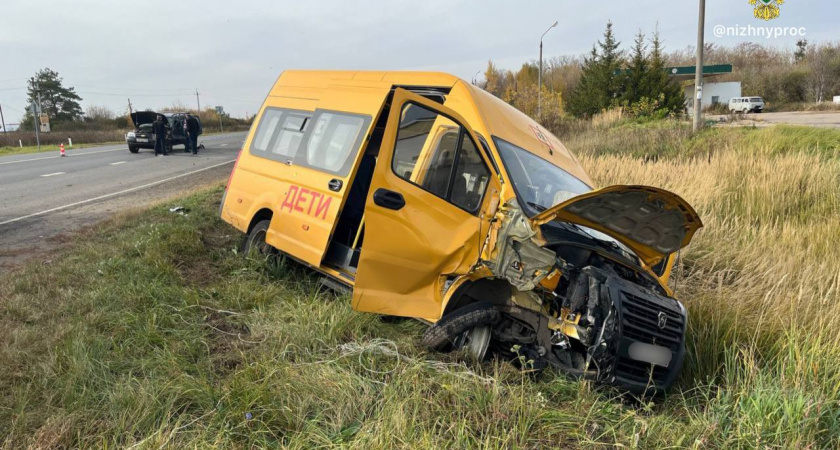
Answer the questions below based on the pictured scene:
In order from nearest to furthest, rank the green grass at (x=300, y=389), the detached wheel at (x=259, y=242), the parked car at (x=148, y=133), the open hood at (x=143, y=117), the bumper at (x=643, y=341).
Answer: the green grass at (x=300, y=389)
the bumper at (x=643, y=341)
the detached wheel at (x=259, y=242)
the open hood at (x=143, y=117)
the parked car at (x=148, y=133)

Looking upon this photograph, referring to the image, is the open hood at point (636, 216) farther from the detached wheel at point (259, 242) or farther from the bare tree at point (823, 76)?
the bare tree at point (823, 76)

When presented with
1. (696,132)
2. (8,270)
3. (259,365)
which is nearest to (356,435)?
(259,365)

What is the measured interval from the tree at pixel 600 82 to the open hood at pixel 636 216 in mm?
25421

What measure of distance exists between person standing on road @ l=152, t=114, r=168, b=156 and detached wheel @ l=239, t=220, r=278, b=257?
18.2 m

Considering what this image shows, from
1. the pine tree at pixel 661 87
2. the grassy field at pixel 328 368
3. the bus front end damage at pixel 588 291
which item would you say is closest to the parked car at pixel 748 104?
the pine tree at pixel 661 87

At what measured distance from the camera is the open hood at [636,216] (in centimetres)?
304

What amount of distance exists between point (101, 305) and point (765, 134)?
13.8 metres

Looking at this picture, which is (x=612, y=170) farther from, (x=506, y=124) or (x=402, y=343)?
(x=402, y=343)

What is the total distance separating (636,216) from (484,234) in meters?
1.00

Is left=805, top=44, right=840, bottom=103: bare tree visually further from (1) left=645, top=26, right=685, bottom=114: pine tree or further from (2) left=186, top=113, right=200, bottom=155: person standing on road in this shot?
(2) left=186, top=113, right=200, bottom=155: person standing on road

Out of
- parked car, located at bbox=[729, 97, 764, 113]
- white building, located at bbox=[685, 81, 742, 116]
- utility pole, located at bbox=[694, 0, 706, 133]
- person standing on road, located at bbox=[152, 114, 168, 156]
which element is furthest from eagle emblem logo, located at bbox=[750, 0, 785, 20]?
white building, located at bbox=[685, 81, 742, 116]

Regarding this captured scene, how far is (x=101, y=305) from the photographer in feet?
13.4

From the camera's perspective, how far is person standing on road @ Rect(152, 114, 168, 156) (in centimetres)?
2078

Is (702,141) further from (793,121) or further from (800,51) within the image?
(800,51)
